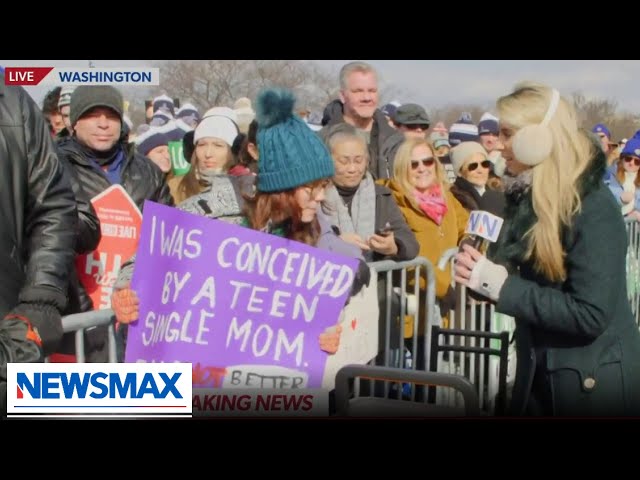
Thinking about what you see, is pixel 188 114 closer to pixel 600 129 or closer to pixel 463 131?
pixel 463 131

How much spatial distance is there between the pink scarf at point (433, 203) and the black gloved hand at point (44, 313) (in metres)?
1.87

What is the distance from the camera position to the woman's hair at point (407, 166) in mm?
6258

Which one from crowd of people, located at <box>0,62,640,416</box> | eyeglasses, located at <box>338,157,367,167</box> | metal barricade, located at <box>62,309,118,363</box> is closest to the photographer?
metal barricade, located at <box>62,309,118,363</box>

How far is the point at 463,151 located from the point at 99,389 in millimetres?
2200

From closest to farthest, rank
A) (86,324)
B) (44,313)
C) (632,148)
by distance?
(86,324) < (44,313) < (632,148)

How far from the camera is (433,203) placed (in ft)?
20.7

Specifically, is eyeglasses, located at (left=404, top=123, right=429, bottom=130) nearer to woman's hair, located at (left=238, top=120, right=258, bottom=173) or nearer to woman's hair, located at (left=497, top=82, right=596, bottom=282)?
woman's hair, located at (left=497, top=82, right=596, bottom=282)

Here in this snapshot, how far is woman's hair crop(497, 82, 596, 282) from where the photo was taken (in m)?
6.14

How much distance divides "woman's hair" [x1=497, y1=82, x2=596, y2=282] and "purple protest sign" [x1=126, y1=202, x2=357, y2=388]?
971mm

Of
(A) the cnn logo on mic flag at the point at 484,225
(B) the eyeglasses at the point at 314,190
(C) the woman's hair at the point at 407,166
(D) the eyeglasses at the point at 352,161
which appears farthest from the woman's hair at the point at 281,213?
(A) the cnn logo on mic flag at the point at 484,225

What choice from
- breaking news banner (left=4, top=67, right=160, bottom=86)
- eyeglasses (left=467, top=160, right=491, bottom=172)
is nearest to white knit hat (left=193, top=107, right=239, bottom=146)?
breaking news banner (left=4, top=67, right=160, bottom=86)

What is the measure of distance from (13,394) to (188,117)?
1649 mm

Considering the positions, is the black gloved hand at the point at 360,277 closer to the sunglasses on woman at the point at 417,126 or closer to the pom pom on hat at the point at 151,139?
the sunglasses on woman at the point at 417,126

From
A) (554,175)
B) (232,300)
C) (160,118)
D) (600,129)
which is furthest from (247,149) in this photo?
(600,129)
